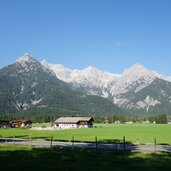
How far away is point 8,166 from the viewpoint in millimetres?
32531

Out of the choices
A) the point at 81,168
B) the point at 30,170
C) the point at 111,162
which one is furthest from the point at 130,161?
the point at 30,170

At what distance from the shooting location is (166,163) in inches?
1439

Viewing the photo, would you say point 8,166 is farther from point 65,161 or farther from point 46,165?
point 65,161

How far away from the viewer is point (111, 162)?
37.0 meters

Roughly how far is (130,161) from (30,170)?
12.3 metres

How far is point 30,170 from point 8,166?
3.07 metres

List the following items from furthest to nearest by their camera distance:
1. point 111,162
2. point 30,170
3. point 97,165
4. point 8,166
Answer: point 111,162 → point 97,165 → point 8,166 → point 30,170

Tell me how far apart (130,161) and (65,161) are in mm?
7116

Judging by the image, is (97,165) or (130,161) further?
(130,161)

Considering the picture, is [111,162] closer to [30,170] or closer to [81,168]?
[81,168]

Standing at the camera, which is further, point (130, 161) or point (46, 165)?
point (130, 161)

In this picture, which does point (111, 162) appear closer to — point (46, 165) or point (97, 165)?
point (97, 165)

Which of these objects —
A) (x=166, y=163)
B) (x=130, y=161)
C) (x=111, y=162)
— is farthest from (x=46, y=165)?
(x=166, y=163)

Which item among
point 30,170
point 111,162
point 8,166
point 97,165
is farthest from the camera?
point 111,162
